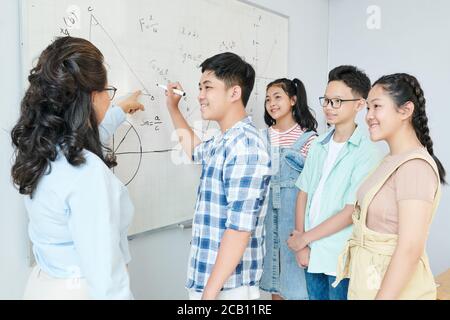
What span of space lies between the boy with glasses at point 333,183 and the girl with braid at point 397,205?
0.83 feet

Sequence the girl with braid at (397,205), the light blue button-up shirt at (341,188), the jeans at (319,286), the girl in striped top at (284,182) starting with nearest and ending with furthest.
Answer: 1. the girl with braid at (397,205)
2. the light blue button-up shirt at (341,188)
3. the jeans at (319,286)
4. the girl in striped top at (284,182)

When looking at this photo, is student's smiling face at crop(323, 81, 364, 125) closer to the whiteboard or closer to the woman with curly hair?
the whiteboard

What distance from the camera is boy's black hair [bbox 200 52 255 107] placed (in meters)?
1.32

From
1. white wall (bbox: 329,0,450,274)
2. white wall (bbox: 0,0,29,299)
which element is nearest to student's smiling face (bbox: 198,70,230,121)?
white wall (bbox: 0,0,29,299)

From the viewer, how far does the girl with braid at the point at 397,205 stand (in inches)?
41.9

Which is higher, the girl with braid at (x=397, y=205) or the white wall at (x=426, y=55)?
the white wall at (x=426, y=55)

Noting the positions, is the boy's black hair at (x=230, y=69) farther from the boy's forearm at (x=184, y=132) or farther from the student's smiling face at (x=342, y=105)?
the student's smiling face at (x=342, y=105)

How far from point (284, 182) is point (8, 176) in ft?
3.96

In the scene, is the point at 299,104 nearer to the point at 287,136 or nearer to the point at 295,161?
the point at 287,136

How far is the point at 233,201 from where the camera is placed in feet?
3.77

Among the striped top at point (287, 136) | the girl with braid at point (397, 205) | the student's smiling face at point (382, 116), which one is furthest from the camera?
the striped top at point (287, 136)

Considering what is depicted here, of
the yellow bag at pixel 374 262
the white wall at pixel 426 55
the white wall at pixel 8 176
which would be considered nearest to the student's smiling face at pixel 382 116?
the yellow bag at pixel 374 262

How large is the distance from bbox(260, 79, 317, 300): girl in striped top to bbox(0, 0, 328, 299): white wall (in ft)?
1.39
